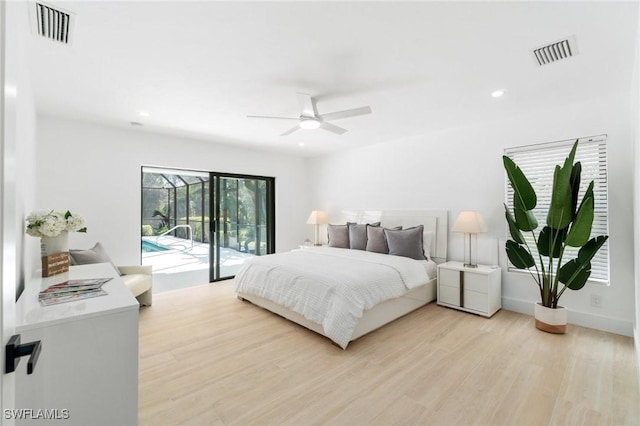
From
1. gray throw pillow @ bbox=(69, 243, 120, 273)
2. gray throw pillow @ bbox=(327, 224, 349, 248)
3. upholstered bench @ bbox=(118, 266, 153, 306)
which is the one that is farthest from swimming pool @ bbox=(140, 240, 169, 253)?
gray throw pillow @ bbox=(327, 224, 349, 248)

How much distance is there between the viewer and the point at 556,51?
2.14 m

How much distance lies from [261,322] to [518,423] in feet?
7.90

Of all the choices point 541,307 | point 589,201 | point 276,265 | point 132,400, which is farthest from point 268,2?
point 541,307

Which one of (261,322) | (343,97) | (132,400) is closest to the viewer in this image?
(132,400)

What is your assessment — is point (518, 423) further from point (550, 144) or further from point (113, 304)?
point (550, 144)

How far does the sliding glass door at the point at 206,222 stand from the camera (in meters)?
5.11

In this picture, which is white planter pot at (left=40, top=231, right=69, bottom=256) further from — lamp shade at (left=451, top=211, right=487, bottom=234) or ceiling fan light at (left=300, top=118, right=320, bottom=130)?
lamp shade at (left=451, top=211, right=487, bottom=234)

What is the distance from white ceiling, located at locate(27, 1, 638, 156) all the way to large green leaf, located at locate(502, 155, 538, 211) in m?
0.74

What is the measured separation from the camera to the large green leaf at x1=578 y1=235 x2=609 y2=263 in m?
2.77

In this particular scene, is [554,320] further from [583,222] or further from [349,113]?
[349,113]

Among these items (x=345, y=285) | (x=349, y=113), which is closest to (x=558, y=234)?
(x=345, y=285)

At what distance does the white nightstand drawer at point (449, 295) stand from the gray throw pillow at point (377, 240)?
0.89 metres

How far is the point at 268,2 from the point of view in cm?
166

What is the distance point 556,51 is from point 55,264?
3905 millimetres
